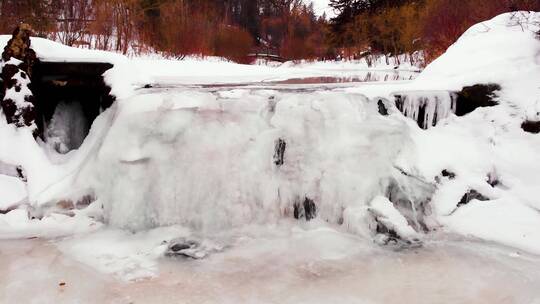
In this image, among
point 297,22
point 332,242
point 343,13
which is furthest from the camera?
point 297,22

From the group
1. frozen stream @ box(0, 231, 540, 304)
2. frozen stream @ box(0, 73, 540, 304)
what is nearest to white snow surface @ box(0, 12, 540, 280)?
frozen stream @ box(0, 73, 540, 304)

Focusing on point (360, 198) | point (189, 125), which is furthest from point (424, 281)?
point (189, 125)

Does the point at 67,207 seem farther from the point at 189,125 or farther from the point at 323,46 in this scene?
the point at 323,46

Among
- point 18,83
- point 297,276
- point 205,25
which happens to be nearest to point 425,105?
point 297,276

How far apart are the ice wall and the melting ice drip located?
253 millimetres

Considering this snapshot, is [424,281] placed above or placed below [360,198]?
below

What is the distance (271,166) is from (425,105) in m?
1.75

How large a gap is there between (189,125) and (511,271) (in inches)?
107

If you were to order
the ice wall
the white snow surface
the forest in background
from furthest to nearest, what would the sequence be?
the forest in background < the ice wall < the white snow surface

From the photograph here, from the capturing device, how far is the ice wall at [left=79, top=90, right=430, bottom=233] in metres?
3.66

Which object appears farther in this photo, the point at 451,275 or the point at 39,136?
the point at 39,136

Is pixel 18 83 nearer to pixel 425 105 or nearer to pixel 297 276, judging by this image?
pixel 297 276

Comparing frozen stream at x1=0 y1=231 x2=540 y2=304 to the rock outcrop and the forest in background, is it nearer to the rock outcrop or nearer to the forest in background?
the rock outcrop

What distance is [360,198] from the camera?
3730 millimetres
